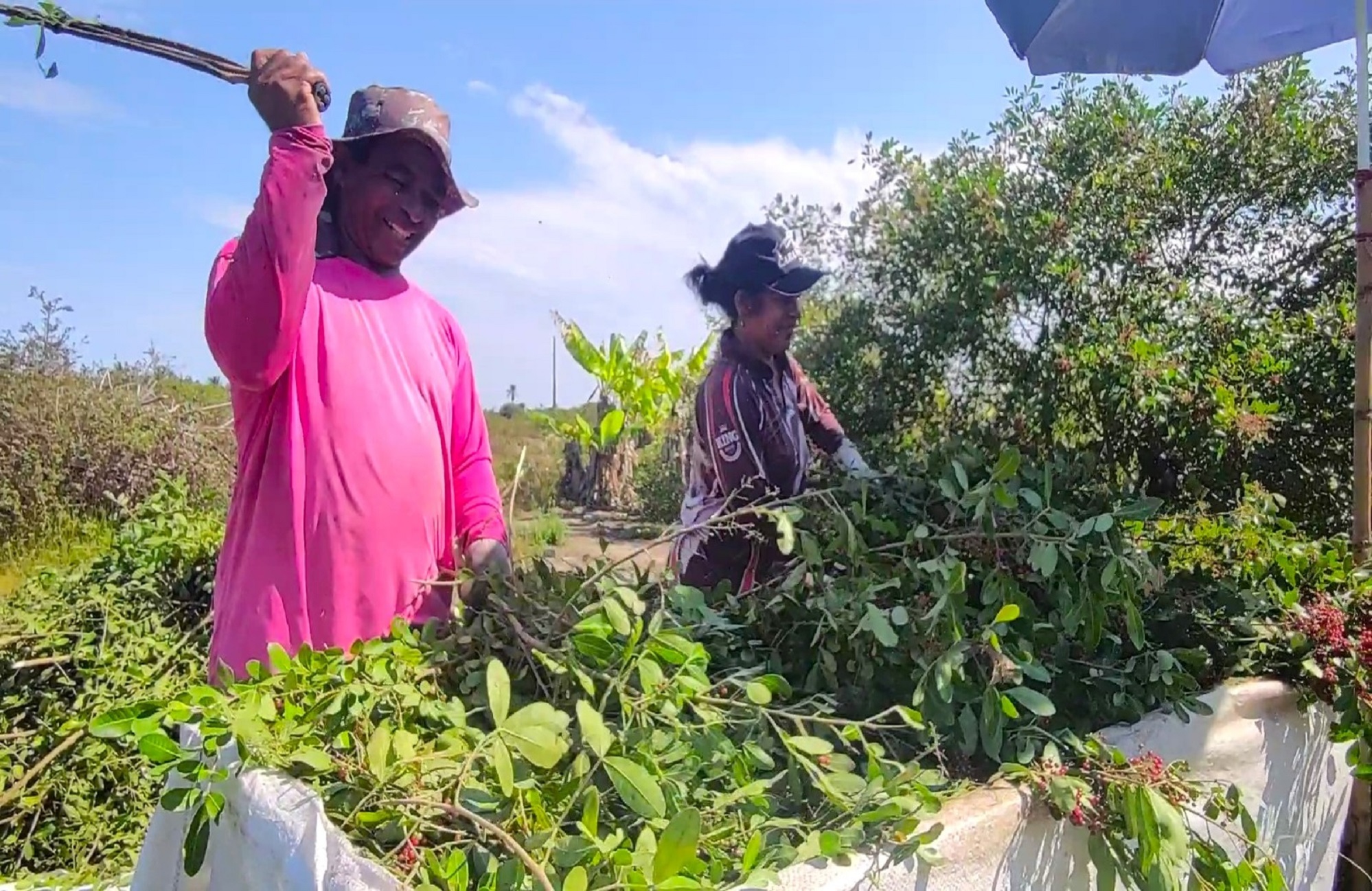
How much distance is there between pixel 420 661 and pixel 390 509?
1.62 feet

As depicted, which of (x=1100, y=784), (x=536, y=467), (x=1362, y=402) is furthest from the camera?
(x=536, y=467)

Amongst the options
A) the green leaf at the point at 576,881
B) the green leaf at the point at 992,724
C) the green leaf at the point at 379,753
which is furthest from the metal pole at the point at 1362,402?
the green leaf at the point at 379,753

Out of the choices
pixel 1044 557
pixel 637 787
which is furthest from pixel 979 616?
pixel 637 787

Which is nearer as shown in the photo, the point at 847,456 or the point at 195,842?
the point at 195,842

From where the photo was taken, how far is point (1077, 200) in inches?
127

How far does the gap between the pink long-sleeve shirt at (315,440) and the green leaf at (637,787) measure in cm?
66

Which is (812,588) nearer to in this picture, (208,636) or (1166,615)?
(1166,615)

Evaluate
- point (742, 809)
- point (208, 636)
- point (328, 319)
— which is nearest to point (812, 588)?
point (742, 809)

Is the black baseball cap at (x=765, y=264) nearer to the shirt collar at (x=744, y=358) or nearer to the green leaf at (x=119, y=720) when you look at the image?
the shirt collar at (x=744, y=358)

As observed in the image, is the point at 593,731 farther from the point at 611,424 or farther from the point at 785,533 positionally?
Answer: the point at 611,424

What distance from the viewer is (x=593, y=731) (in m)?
1.06

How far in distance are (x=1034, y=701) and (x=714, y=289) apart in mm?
2041

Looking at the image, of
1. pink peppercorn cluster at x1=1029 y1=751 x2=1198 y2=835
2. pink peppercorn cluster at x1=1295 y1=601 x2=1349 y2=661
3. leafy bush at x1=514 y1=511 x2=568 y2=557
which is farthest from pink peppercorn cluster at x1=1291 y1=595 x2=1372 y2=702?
leafy bush at x1=514 y1=511 x2=568 y2=557

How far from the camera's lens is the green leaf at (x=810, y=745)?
124 cm
